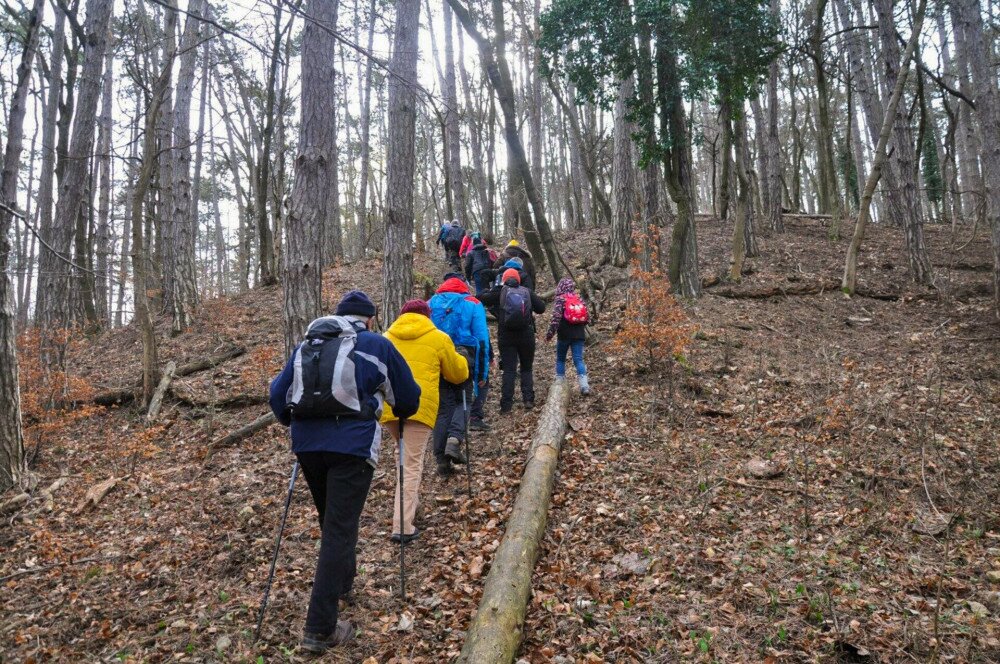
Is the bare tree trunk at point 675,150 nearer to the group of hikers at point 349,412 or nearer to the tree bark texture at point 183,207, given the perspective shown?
the group of hikers at point 349,412

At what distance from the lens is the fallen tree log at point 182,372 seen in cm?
923

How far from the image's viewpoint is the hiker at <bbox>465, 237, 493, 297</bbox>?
10375 mm

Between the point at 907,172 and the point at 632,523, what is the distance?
11342 mm

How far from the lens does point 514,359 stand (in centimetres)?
793

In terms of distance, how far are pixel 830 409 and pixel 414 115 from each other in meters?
7.50

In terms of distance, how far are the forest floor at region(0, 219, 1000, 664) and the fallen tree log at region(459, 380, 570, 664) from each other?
209mm

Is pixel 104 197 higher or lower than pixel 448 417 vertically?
higher

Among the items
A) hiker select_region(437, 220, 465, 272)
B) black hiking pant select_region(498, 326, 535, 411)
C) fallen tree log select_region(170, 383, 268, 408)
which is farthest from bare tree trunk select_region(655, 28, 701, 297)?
fallen tree log select_region(170, 383, 268, 408)

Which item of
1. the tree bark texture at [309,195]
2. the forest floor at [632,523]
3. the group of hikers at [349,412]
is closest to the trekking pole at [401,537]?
the group of hikers at [349,412]

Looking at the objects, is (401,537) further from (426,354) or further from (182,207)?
(182,207)

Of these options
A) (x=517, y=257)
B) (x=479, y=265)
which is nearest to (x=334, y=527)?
(x=517, y=257)

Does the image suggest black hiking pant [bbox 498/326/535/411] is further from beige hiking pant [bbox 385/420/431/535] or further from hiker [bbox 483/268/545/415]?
beige hiking pant [bbox 385/420/431/535]

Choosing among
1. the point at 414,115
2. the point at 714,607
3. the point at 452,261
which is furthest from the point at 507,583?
the point at 452,261

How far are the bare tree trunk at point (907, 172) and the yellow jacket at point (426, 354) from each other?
11.2m
